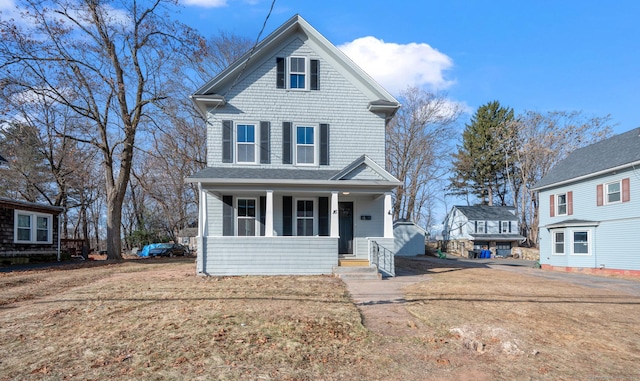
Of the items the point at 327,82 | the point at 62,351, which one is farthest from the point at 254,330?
the point at 327,82

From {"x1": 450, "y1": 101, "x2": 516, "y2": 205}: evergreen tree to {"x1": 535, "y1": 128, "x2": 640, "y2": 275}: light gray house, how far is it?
26.3m

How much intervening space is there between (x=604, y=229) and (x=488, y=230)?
26.2 m

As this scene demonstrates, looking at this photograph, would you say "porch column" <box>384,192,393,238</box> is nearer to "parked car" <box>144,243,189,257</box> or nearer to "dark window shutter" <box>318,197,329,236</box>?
"dark window shutter" <box>318,197,329,236</box>

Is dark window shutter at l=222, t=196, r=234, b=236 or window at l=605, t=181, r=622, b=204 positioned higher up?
window at l=605, t=181, r=622, b=204

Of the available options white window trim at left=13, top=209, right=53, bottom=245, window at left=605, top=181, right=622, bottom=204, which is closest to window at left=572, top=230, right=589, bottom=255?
window at left=605, top=181, right=622, bottom=204

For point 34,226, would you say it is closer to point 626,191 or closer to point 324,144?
point 324,144

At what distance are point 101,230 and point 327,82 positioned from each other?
5134 cm

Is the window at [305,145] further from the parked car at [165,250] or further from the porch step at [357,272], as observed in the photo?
the parked car at [165,250]

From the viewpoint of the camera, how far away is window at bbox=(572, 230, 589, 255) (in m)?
21.7

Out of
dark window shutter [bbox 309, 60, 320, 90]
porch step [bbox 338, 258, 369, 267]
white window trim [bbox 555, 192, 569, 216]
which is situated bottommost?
porch step [bbox 338, 258, 369, 267]

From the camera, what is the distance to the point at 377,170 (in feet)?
48.8

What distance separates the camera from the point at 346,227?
Result: 53.2ft

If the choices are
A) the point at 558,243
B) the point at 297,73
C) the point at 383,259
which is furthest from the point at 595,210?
the point at 297,73

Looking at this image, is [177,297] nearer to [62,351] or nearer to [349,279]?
[62,351]
